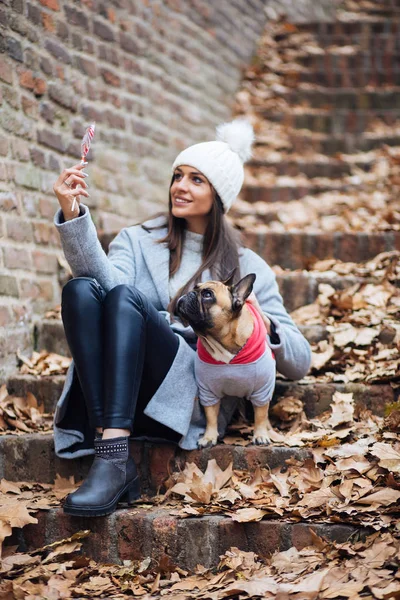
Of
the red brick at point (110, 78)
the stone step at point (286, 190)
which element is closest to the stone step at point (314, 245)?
the red brick at point (110, 78)

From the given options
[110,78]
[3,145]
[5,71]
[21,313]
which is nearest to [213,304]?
[21,313]

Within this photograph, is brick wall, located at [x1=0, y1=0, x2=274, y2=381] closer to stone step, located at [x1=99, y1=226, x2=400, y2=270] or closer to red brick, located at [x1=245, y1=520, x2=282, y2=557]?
stone step, located at [x1=99, y1=226, x2=400, y2=270]

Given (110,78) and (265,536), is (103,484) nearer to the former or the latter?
(265,536)

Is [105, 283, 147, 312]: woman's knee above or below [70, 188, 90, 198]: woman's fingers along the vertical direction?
below

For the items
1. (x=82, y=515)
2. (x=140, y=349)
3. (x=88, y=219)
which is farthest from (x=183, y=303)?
(x=82, y=515)

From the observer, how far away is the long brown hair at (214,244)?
3547mm

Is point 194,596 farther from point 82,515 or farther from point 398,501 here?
point 398,501

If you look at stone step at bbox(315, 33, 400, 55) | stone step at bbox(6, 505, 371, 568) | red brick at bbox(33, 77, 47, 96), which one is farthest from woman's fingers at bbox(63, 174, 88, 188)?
stone step at bbox(315, 33, 400, 55)

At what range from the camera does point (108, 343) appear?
293 centimetres

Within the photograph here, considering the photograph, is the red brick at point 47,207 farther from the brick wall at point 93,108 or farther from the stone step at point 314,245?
the stone step at point 314,245

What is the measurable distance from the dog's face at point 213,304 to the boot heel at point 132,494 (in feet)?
2.36

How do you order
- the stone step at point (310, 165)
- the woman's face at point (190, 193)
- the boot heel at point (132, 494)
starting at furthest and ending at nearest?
the stone step at point (310, 165) < the woman's face at point (190, 193) < the boot heel at point (132, 494)

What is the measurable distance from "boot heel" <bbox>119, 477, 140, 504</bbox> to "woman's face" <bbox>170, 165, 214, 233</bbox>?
1.34 metres

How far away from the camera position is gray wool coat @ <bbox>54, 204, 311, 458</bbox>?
313 cm
